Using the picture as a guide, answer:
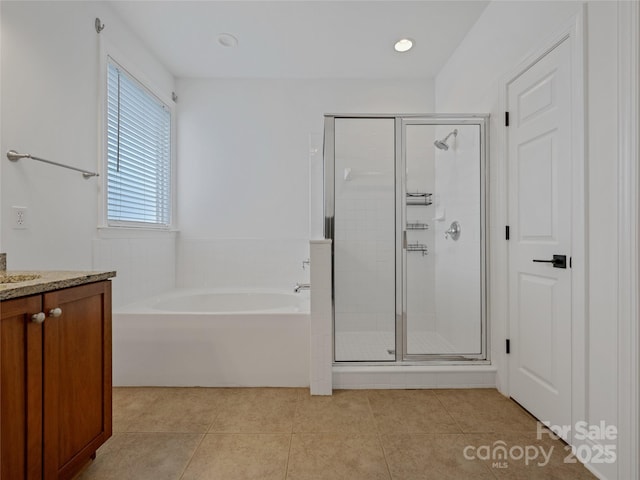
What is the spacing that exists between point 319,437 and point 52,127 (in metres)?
2.25

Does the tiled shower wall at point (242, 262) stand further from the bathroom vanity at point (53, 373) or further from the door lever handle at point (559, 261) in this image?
the door lever handle at point (559, 261)

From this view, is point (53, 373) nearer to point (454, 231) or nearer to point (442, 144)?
point (454, 231)

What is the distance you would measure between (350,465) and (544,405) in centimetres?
111

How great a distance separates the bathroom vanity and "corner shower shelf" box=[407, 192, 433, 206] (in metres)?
2.10

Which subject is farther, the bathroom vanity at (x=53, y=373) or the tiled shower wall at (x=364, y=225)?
the tiled shower wall at (x=364, y=225)

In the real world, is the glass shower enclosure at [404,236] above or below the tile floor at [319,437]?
above

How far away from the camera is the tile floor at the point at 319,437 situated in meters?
1.35

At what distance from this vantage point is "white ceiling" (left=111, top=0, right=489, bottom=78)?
2.29 meters

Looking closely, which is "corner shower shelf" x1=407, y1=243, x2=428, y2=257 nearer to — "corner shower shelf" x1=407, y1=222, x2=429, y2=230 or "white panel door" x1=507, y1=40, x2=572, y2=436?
"corner shower shelf" x1=407, y1=222, x2=429, y2=230

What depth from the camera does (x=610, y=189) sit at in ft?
4.19

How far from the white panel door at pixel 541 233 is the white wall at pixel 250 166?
179cm

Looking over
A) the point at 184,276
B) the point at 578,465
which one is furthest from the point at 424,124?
the point at 184,276

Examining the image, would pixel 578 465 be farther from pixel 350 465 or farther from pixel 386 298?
pixel 386 298

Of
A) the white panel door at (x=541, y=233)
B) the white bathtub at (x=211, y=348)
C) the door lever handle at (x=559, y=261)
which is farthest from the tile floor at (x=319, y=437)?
the door lever handle at (x=559, y=261)
